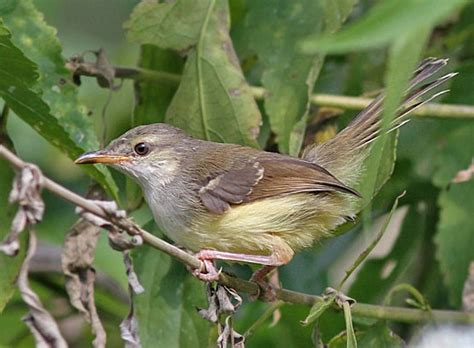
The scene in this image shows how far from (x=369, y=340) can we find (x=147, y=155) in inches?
40.9

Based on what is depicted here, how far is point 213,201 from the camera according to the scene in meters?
3.12

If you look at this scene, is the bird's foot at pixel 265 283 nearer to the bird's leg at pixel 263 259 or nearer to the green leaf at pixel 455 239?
the bird's leg at pixel 263 259

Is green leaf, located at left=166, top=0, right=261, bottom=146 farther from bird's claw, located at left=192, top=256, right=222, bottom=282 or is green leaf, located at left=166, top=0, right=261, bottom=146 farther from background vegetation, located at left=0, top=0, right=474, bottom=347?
bird's claw, located at left=192, top=256, right=222, bottom=282

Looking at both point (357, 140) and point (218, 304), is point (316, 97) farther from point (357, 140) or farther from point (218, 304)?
point (218, 304)

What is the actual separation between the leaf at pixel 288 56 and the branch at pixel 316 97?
0.08 metres

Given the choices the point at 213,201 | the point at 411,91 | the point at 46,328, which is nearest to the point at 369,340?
the point at 213,201

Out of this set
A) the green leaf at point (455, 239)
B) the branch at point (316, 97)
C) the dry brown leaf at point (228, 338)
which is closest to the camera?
the dry brown leaf at point (228, 338)

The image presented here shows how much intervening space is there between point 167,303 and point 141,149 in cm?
56

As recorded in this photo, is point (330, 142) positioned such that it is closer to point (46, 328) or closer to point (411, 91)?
point (411, 91)

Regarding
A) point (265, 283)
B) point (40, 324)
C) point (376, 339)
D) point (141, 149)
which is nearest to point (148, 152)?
point (141, 149)

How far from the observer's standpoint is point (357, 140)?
3361mm

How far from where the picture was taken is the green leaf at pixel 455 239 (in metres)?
3.39

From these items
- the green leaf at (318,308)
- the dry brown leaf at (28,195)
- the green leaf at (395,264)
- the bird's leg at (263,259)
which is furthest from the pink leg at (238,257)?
the dry brown leaf at (28,195)

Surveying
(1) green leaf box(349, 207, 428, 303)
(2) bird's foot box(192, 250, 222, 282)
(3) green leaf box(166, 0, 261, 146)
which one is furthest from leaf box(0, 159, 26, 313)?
(1) green leaf box(349, 207, 428, 303)
